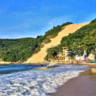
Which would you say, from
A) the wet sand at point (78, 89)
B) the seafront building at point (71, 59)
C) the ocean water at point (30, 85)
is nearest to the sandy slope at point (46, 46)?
the seafront building at point (71, 59)

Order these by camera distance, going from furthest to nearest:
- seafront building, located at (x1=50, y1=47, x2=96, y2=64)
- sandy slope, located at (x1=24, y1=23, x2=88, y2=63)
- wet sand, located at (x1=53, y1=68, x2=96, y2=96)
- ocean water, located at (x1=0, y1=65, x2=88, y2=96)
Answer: sandy slope, located at (x1=24, y1=23, x2=88, y2=63), seafront building, located at (x1=50, y1=47, x2=96, y2=64), ocean water, located at (x1=0, y1=65, x2=88, y2=96), wet sand, located at (x1=53, y1=68, x2=96, y2=96)

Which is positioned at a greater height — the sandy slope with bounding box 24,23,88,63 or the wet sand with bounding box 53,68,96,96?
the sandy slope with bounding box 24,23,88,63

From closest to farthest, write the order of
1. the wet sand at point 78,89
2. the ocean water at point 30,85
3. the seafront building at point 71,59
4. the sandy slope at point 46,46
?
the wet sand at point 78,89
the ocean water at point 30,85
the seafront building at point 71,59
the sandy slope at point 46,46

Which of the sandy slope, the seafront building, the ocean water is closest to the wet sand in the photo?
the ocean water

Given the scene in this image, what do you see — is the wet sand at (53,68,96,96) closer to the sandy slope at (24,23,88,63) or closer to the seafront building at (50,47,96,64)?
the seafront building at (50,47,96,64)

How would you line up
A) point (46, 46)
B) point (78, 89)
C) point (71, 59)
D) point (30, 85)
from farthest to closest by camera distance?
point (46, 46)
point (71, 59)
point (30, 85)
point (78, 89)

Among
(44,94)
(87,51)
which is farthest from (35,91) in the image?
(87,51)

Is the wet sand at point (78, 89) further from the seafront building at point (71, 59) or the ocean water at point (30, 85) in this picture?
the seafront building at point (71, 59)

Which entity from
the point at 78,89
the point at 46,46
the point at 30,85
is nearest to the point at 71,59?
the point at 46,46

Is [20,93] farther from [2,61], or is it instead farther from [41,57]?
[2,61]

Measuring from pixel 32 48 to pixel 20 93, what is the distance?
10769 centimetres

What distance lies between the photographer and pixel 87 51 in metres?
61.6

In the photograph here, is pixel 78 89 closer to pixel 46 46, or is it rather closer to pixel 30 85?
pixel 30 85

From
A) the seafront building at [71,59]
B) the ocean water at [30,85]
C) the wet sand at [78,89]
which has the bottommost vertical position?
the wet sand at [78,89]
